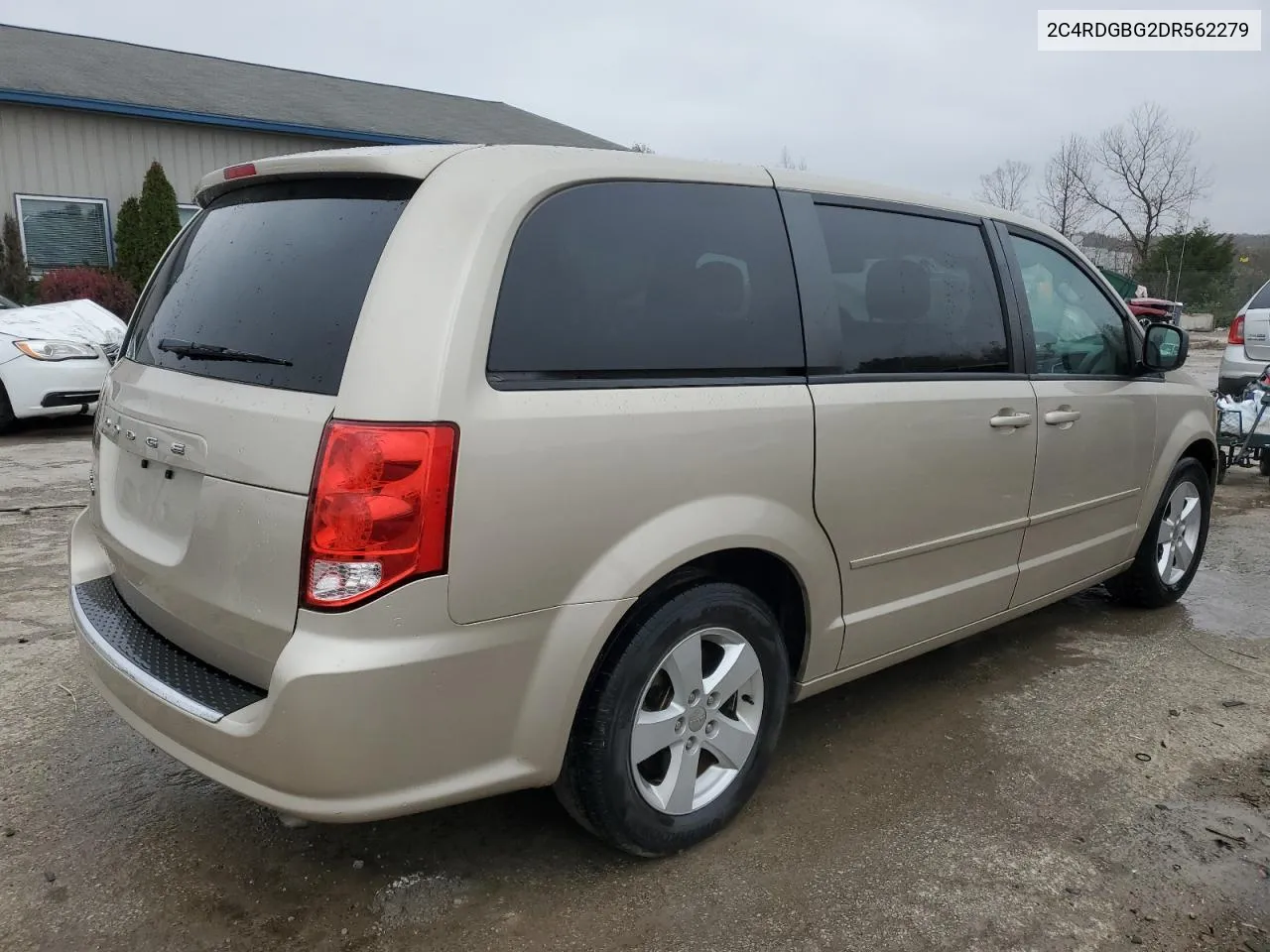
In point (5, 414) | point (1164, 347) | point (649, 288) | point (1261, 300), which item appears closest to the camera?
point (649, 288)

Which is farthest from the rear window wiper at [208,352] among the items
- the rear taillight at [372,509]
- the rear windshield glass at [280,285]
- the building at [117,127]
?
the building at [117,127]

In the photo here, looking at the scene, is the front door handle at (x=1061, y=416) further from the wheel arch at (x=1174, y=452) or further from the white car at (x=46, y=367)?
the white car at (x=46, y=367)

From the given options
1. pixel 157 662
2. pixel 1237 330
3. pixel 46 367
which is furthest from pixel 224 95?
pixel 157 662

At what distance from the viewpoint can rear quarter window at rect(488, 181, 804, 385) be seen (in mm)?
2205

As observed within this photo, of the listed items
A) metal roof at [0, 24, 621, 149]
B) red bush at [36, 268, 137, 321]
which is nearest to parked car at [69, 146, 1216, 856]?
red bush at [36, 268, 137, 321]

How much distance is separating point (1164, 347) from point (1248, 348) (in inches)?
203

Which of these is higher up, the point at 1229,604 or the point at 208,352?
the point at 208,352

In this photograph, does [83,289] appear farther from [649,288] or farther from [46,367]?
[649,288]

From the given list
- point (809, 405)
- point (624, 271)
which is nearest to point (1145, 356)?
point (809, 405)

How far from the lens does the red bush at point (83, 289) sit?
42.6ft

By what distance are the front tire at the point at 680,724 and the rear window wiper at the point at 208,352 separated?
1.06 m

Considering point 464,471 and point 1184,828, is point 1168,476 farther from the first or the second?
point 464,471

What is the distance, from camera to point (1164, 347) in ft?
13.9

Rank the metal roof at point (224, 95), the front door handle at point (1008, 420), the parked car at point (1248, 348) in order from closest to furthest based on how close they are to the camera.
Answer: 1. the front door handle at point (1008, 420)
2. the parked car at point (1248, 348)
3. the metal roof at point (224, 95)
